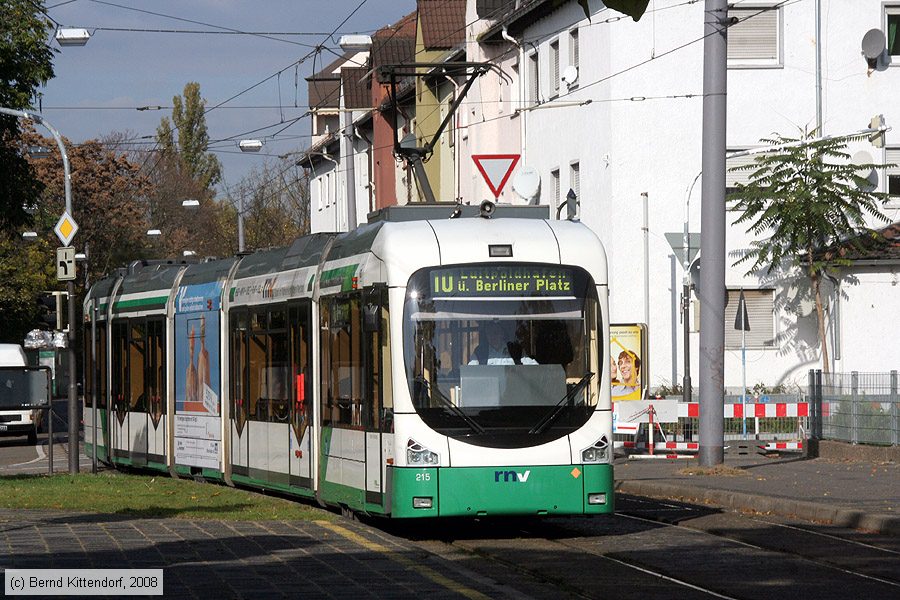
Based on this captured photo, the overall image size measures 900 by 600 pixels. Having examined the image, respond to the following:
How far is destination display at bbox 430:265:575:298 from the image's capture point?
14.2 meters

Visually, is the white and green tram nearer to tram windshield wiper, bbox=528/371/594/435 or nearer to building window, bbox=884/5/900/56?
tram windshield wiper, bbox=528/371/594/435

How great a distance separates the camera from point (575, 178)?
1459 inches

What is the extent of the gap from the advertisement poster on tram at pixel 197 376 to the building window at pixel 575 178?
16.0 meters

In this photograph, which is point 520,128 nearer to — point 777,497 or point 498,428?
point 777,497

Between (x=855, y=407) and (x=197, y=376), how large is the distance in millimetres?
10655

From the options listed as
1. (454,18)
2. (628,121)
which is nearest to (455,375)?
(628,121)

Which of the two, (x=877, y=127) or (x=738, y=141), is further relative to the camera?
(x=738, y=141)

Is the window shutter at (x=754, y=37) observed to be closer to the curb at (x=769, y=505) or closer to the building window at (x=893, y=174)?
the building window at (x=893, y=174)

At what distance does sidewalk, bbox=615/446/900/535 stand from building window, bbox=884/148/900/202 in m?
10.4

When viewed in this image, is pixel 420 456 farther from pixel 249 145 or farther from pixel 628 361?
pixel 249 145

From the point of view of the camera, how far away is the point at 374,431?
14438mm

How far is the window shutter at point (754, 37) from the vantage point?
3412 centimetres

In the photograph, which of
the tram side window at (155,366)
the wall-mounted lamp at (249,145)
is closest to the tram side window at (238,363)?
the tram side window at (155,366)

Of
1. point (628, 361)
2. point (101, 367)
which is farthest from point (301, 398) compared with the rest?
point (628, 361)
